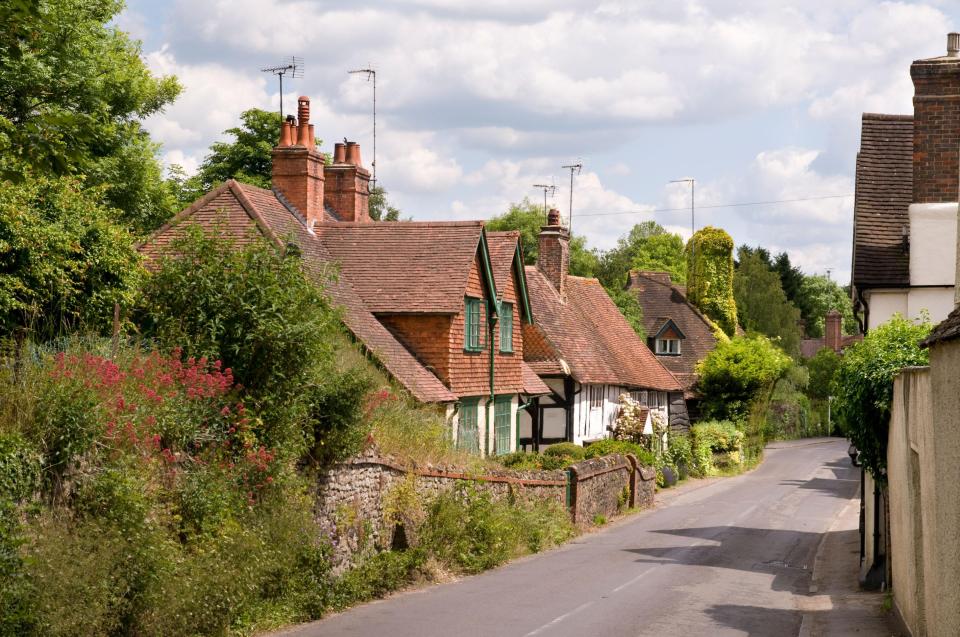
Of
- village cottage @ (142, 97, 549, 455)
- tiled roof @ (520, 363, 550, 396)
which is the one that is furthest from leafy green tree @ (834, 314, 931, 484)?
tiled roof @ (520, 363, 550, 396)

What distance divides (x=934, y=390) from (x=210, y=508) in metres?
8.11

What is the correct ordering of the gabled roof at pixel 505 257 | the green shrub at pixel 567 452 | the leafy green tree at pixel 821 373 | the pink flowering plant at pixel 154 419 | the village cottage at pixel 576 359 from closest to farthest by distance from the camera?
the pink flowering plant at pixel 154 419 → the gabled roof at pixel 505 257 → the green shrub at pixel 567 452 → the village cottage at pixel 576 359 → the leafy green tree at pixel 821 373

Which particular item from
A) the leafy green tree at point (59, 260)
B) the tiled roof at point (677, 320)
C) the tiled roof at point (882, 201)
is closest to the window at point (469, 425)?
the tiled roof at point (882, 201)

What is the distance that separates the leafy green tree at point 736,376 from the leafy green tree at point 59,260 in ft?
145

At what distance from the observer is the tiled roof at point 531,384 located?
110 ft

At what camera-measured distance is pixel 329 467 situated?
1666cm

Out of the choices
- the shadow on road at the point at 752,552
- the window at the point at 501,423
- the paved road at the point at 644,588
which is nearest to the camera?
the paved road at the point at 644,588

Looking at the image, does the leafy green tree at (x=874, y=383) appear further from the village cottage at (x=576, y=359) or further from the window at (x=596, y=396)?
the window at (x=596, y=396)

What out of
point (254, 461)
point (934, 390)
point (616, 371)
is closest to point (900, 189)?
point (934, 390)

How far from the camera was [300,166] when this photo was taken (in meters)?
29.2

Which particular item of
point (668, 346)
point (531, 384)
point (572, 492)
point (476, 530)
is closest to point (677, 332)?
point (668, 346)

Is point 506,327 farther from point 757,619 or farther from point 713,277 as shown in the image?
point 713,277

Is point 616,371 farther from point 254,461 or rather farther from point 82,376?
point 82,376

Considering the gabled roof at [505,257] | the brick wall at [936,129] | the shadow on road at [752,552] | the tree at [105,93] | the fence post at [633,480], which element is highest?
the tree at [105,93]
